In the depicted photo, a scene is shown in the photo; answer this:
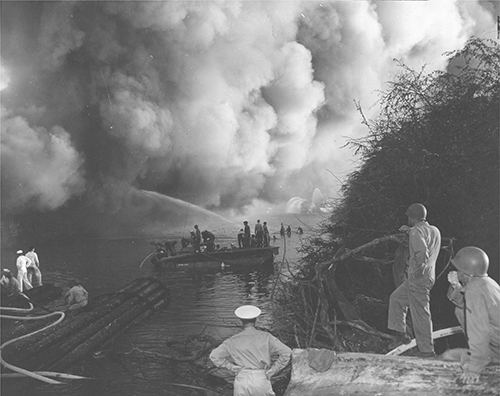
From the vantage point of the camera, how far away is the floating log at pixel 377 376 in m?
3.15

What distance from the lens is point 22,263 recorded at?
9.57m

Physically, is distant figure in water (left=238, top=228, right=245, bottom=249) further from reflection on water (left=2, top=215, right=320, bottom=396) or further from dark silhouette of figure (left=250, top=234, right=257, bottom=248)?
reflection on water (left=2, top=215, right=320, bottom=396)

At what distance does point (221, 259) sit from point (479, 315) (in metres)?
12.3

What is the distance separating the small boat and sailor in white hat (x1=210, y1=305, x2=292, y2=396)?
10245 millimetres

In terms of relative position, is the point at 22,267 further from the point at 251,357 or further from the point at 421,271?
the point at 421,271

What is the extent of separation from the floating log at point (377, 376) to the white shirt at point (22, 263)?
792cm

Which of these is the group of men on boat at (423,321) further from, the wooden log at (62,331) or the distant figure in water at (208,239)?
the distant figure in water at (208,239)

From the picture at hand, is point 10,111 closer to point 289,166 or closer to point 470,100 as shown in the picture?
point 289,166

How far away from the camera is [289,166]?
34.7 ft

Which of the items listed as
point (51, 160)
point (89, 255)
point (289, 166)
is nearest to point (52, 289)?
point (89, 255)

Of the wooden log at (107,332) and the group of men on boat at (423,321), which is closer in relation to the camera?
the group of men on boat at (423,321)

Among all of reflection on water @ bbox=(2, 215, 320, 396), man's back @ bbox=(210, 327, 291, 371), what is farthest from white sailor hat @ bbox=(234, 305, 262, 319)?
reflection on water @ bbox=(2, 215, 320, 396)

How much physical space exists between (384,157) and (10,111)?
7.59 meters

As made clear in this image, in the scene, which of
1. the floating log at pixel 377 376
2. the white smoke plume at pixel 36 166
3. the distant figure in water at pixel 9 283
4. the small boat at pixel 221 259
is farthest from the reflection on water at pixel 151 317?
the floating log at pixel 377 376
